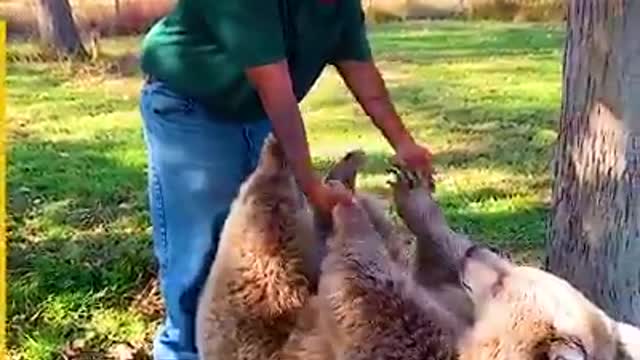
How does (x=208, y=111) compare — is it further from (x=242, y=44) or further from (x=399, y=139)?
(x=399, y=139)

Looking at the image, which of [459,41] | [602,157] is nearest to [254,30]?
[602,157]

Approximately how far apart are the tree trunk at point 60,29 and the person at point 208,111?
1361 centimetres

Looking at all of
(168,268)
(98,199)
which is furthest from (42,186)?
(168,268)

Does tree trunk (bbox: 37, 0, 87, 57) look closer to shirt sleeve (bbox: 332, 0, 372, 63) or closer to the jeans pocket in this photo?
the jeans pocket

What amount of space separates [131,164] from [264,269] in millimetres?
5926

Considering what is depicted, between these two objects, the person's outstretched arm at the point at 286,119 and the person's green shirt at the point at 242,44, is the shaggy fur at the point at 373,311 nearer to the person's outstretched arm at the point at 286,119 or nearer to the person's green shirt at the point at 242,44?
the person's outstretched arm at the point at 286,119

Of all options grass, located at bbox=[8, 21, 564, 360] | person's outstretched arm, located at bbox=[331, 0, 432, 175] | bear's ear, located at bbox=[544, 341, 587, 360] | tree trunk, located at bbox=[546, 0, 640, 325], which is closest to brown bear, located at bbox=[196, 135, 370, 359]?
person's outstretched arm, located at bbox=[331, 0, 432, 175]

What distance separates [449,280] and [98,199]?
15.9 ft

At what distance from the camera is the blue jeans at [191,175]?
13.7 feet

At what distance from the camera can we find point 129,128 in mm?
11648

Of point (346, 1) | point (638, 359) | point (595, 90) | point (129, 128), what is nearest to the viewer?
point (638, 359)

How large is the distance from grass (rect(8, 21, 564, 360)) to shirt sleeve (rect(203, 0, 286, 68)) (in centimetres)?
241

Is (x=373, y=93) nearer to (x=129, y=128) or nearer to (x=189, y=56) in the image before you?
(x=189, y=56)

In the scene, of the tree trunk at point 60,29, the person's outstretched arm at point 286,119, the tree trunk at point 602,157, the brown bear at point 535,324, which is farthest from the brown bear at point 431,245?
the tree trunk at point 60,29
